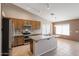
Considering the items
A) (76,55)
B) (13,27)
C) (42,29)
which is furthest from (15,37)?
(76,55)

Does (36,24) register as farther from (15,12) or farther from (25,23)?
(15,12)

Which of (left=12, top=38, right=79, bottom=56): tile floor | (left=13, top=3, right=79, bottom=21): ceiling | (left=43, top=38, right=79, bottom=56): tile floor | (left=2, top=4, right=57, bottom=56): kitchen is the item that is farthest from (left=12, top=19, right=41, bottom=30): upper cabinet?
(left=43, top=38, right=79, bottom=56): tile floor

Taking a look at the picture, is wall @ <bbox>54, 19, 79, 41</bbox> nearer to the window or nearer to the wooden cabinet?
the window

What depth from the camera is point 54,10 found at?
1897 millimetres

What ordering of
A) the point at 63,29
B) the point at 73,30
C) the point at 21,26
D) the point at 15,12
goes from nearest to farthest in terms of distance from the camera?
the point at 15,12 < the point at 21,26 < the point at 73,30 < the point at 63,29

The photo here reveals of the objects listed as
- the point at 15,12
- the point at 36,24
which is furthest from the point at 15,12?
the point at 36,24

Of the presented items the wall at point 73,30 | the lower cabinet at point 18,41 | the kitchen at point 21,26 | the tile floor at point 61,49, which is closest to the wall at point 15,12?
the kitchen at point 21,26

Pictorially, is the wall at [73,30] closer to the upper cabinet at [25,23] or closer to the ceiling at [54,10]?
the ceiling at [54,10]

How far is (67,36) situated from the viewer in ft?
6.68

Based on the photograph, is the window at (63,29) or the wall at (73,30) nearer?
the wall at (73,30)

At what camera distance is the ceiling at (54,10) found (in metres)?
1.79

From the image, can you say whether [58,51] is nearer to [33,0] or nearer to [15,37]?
[15,37]

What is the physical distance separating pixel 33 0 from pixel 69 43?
107cm

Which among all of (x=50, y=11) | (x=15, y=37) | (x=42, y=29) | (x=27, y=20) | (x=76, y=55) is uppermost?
(x=50, y=11)
